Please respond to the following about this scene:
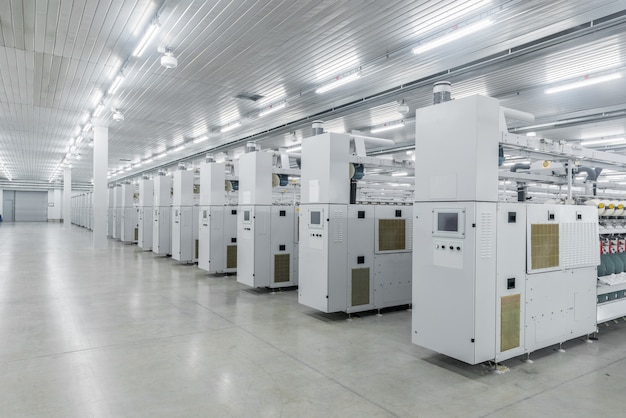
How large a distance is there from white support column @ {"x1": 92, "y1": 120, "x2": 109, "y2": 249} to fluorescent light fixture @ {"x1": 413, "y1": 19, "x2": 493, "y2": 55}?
12.2 meters

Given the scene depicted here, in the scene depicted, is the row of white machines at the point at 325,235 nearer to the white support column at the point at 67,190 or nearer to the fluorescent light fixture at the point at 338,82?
the fluorescent light fixture at the point at 338,82

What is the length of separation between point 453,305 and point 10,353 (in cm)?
470

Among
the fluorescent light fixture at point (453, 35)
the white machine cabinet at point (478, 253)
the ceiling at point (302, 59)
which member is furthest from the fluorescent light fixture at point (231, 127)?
the white machine cabinet at point (478, 253)

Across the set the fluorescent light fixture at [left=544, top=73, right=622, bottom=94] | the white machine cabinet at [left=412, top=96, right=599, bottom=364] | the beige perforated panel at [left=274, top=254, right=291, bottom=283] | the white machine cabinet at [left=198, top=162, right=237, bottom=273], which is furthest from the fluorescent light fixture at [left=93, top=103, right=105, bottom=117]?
the fluorescent light fixture at [left=544, top=73, right=622, bottom=94]

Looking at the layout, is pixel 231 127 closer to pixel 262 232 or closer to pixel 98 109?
pixel 98 109

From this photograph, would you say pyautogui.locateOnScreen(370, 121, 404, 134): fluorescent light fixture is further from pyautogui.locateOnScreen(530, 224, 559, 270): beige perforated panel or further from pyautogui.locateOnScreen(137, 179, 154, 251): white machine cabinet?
pyautogui.locateOnScreen(530, 224, 559, 270): beige perforated panel

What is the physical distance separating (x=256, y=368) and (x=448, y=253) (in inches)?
88.5

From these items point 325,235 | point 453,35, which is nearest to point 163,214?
point 325,235

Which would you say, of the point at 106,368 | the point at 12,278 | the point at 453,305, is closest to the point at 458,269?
the point at 453,305

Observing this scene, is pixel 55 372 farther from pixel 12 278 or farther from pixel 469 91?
pixel 469 91

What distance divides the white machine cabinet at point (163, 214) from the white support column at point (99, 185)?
11.2 ft

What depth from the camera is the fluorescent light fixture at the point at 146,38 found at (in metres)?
6.32

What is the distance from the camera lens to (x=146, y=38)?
6.68 meters

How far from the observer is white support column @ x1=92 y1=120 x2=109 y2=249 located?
14594mm
